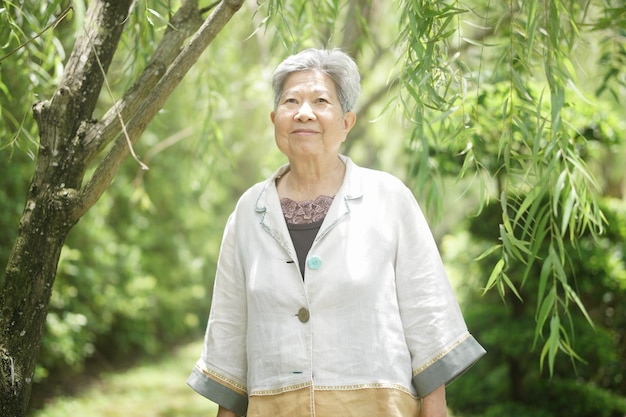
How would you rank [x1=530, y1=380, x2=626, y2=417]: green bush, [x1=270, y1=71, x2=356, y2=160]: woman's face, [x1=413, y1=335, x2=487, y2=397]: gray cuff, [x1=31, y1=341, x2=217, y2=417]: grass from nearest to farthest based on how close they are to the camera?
1. [x1=413, y1=335, x2=487, y2=397]: gray cuff
2. [x1=270, y1=71, x2=356, y2=160]: woman's face
3. [x1=530, y1=380, x2=626, y2=417]: green bush
4. [x1=31, y1=341, x2=217, y2=417]: grass

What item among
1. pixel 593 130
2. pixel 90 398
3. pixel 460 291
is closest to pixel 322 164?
pixel 593 130

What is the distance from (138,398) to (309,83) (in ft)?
15.7

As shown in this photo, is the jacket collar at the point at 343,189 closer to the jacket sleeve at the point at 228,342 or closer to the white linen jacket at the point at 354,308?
the white linen jacket at the point at 354,308

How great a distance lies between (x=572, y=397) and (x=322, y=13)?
2.90 m

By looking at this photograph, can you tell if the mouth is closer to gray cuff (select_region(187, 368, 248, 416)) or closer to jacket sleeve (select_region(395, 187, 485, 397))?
jacket sleeve (select_region(395, 187, 485, 397))

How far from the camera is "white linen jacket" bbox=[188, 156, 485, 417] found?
1778 mm

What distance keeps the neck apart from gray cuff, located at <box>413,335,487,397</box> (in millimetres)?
547

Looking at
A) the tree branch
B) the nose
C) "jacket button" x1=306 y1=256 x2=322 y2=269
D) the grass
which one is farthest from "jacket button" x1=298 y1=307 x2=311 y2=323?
the grass

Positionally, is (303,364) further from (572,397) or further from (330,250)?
(572,397)

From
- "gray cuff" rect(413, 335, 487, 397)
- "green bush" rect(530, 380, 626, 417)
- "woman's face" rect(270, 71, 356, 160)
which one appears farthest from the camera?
"green bush" rect(530, 380, 626, 417)

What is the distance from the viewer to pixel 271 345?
5.99 feet

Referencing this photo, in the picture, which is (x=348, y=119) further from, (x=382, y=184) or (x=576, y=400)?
(x=576, y=400)

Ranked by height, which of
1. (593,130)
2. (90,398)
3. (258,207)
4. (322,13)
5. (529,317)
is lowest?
(90,398)

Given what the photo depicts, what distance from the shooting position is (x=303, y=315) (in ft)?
5.91
